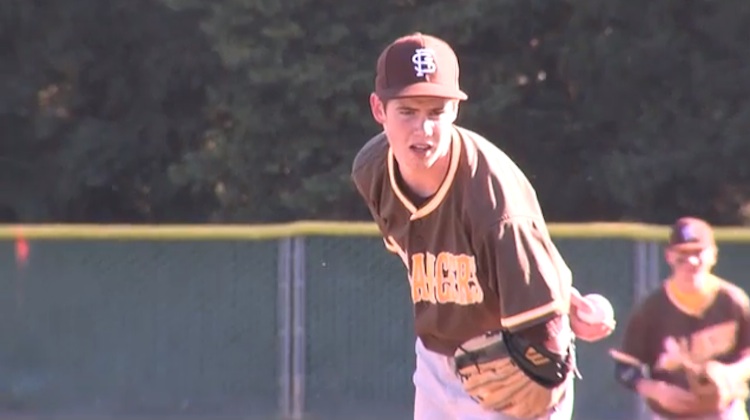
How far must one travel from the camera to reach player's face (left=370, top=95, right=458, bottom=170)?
3.88 m

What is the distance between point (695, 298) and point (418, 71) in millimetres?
3356

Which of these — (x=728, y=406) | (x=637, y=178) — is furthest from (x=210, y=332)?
→ (x=637, y=178)

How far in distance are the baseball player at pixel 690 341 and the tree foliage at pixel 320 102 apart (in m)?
9.39

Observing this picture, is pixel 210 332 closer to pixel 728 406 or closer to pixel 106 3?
pixel 728 406

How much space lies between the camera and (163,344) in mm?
11422

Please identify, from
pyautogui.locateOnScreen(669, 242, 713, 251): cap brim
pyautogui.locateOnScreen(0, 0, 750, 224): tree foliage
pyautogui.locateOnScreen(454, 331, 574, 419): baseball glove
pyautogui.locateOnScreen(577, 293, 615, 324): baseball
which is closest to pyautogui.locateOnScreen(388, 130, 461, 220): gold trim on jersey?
pyautogui.locateOnScreen(454, 331, 574, 419): baseball glove

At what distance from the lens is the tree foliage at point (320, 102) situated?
54.2ft

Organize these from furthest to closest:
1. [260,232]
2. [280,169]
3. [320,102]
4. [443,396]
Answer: [280,169] < [320,102] < [260,232] < [443,396]

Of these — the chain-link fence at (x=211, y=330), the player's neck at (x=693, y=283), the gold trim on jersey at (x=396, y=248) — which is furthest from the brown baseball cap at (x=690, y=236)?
the chain-link fence at (x=211, y=330)

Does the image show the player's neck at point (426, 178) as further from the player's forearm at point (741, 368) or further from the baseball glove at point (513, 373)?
the player's forearm at point (741, 368)

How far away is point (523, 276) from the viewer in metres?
3.74

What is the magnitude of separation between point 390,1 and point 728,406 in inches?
440

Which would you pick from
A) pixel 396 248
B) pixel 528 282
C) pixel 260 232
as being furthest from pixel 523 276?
pixel 260 232

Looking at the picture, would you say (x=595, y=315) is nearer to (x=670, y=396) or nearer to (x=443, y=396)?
(x=443, y=396)
